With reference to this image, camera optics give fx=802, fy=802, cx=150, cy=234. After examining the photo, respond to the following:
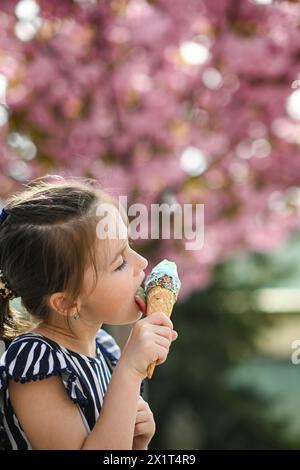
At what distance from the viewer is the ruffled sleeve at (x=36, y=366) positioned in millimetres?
1080

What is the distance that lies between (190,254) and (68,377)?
288 cm

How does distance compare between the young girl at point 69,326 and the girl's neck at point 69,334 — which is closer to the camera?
the young girl at point 69,326

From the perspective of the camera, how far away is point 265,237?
427 centimetres

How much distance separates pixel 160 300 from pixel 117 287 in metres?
0.07

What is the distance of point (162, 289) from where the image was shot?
3.90ft

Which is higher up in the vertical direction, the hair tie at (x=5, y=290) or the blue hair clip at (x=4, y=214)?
the blue hair clip at (x=4, y=214)

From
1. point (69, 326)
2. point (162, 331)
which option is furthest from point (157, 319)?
point (69, 326)

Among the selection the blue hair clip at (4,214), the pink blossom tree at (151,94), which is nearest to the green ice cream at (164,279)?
the blue hair clip at (4,214)

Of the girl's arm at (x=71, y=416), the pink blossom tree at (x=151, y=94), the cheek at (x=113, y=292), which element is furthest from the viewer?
the pink blossom tree at (x=151, y=94)

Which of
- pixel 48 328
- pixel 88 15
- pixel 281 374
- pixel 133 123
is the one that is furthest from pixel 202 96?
pixel 281 374

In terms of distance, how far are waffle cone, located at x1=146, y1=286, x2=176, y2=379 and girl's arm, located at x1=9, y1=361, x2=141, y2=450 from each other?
0.38ft

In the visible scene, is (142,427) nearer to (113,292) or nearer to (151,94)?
(113,292)

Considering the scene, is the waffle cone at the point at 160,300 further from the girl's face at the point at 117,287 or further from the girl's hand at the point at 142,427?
the girl's hand at the point at 142,427
